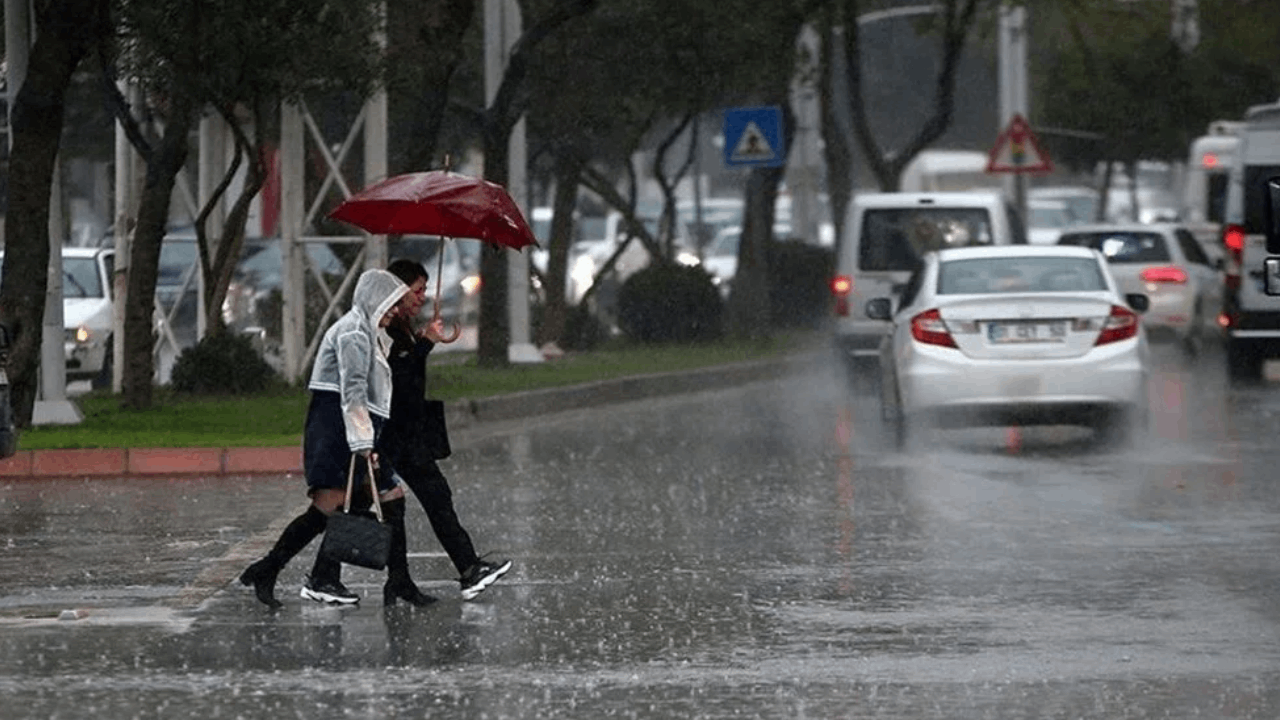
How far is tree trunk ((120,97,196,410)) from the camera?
2098cm

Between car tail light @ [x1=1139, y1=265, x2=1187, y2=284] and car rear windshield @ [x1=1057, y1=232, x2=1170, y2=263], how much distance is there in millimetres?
255

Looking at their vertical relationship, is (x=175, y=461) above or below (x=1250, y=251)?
below

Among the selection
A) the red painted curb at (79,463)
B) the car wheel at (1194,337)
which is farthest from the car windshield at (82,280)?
the car wheel at (1194,337)

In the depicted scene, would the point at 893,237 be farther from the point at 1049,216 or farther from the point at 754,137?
the point at 1049,216

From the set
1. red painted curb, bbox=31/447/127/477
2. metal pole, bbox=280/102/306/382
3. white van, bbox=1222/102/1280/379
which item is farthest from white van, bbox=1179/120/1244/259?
red painted curb, bbox=31/447/127/477

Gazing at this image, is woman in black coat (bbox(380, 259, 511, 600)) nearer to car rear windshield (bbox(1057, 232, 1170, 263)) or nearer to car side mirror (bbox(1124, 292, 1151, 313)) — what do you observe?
car side mirror (bbox(1124, 292, 1151, 313))

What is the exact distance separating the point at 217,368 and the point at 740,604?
42.1 ft

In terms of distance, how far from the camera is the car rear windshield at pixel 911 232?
25.8m

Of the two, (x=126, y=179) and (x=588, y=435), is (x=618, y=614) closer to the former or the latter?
(x=588, y=435)

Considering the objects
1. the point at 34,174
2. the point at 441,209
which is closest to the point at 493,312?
the point at 34,174

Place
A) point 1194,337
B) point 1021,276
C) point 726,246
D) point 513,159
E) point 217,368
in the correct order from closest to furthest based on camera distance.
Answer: point 1021,276 → point 217,368 → point 513,159 → point 1194,337 → point 726,246

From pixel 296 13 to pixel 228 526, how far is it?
6662 millimetres

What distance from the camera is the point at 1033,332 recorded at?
1930 centimetres

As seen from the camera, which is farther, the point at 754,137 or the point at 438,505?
the point at 754,137
